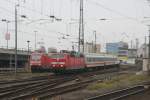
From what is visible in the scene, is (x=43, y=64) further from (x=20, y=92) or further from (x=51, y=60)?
(x=20, y=92)

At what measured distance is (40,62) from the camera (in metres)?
44.3

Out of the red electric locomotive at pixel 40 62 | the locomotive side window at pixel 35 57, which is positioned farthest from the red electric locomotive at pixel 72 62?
the locomotive side window at pixel 35 57

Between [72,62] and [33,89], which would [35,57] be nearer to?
[72,62]

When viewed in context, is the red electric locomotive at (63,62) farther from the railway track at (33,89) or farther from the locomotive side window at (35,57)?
the railway track at (33,89)

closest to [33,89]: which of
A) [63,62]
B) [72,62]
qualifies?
[63,62]

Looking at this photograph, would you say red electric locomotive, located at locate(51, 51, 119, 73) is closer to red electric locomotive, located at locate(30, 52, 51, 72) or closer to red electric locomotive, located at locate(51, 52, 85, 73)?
red electric locomotive, located at locate(51, 52, 85, 73)

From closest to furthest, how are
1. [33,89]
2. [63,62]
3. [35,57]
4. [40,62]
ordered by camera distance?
[33,89]
[63,62]
[40,62]
[35,57]

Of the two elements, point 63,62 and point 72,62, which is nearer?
point 63,62

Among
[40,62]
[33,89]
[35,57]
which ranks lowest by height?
[33,89]

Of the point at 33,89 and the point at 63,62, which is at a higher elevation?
the point at 63,62

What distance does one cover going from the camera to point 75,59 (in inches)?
1784

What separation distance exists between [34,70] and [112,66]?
29.9 meters

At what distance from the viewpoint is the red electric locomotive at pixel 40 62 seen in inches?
1738

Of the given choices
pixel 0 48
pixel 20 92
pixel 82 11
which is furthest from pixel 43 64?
pixel 0 48
